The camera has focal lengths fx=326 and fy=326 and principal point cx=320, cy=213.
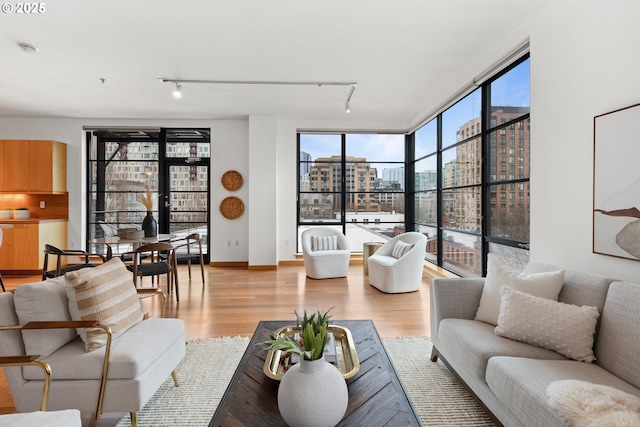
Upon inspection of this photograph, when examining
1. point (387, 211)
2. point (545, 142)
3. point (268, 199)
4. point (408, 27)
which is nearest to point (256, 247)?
point (268, 199)

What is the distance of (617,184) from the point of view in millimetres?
2055

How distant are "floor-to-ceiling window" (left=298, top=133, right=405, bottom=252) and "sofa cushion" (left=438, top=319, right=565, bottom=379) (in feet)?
14.9

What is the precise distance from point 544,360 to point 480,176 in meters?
2.70

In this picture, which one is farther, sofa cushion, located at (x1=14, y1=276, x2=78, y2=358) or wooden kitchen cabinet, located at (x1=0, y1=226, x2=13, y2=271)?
wooden kitchen cabinet, located at (x1=0, y1=226, x2=13, y2=271)

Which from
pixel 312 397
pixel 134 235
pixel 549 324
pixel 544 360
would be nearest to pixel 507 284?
pixel 549 324

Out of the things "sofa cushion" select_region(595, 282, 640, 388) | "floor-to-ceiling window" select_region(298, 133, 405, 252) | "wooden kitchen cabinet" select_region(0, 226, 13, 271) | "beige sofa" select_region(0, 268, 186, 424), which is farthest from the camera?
"floor-to-ceiling window" select_region(298, 133, 405, 252)

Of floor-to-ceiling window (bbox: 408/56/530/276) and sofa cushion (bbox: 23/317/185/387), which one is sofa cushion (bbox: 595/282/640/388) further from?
sofa cushion (bbox: 23/317/185/387)

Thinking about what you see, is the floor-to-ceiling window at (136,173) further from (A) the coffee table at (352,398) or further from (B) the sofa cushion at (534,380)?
(B) the sofa cushion at (534,380)

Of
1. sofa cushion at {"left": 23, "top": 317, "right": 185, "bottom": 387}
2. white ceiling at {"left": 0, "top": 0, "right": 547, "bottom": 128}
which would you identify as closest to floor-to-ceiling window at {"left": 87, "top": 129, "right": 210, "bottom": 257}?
white ceiling at {"left": 0, "top": 0, "right": 547, "bottom": 128}

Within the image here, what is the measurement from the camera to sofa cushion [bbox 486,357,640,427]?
4.51 ft

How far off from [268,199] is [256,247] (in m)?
0.93

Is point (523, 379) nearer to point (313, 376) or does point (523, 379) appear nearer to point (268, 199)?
point (313, 376)

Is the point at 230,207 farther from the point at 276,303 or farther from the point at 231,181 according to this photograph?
the point at 276,303

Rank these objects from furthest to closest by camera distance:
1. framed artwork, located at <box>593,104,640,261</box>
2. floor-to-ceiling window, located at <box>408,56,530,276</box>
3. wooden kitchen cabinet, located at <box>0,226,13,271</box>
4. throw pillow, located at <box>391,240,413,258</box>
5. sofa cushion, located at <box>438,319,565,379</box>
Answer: wooden kitchen cabinet, located at <box>0,226,13,271</box>
throw pillow, located at <box>391,240,413,258</box>
floor-to-ceiling window, located at <box>408,56,530,276</box>
framed artwork, located at <box>593,104,640,261</box>
sofa cushion, located at <box>438,319,565,379</box>
